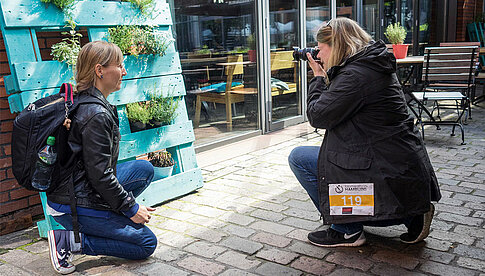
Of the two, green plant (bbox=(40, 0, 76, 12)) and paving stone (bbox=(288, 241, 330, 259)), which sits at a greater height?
green plant (bbox=(40, 0, 76, 12))

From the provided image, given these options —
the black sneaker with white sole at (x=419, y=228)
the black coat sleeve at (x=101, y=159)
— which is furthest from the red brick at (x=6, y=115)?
the black sneaker with white sole at (x=419, y=228)

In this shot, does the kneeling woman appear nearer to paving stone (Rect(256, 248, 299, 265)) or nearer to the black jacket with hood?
paving stone (Rect(256, 248, 299, 265))

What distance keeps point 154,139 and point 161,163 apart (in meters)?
0.25

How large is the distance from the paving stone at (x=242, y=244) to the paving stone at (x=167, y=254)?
0.96 feet

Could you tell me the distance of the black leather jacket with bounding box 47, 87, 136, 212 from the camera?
2520mm

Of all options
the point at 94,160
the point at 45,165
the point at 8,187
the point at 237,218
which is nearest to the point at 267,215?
the point at 237,218

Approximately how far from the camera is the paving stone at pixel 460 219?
3.23 m

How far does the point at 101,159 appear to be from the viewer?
2.53 m

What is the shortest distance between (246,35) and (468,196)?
3.37 meters

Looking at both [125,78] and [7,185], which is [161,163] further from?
[7,185]

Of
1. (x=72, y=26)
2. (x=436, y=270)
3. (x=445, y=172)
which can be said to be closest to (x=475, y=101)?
(x=445, y=172)

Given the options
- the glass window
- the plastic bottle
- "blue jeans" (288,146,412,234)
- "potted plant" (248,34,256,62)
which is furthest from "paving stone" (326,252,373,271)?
"potted plant" (248,34,256,62)

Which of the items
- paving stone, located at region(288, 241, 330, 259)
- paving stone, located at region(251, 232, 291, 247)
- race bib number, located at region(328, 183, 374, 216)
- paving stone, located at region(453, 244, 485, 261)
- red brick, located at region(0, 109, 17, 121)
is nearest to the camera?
race bib number, located at region(328, 183, 374, 216)

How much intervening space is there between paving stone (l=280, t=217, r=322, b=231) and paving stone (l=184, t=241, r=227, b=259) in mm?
614
